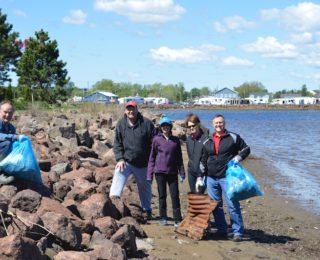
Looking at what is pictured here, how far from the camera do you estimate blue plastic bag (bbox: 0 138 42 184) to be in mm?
7254

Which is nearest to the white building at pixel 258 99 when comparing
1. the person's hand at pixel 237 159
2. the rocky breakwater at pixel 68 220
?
the rocky breakwater at pixel 68 220

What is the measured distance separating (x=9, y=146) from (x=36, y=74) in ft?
126

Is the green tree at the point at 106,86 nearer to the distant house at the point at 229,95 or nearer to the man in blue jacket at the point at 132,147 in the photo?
the distant house at the point at 229,95

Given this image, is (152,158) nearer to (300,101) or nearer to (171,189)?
(171,189)

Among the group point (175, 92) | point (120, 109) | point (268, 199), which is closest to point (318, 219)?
point (268, 199)

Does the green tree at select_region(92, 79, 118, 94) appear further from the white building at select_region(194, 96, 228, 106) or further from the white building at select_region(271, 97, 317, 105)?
the white building at select_region(271, 97, 317, 105)

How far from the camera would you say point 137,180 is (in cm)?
830

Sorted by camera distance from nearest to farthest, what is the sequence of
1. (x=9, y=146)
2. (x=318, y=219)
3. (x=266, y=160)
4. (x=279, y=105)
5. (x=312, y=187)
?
(x=9, y=146), (x=318, y=219), (x=312, y=187), (x=266, y=160), (x=279, y=105)

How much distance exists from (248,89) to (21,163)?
168 metres

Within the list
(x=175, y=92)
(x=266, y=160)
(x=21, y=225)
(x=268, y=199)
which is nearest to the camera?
(x=21, y=225)

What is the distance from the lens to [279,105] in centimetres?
14788

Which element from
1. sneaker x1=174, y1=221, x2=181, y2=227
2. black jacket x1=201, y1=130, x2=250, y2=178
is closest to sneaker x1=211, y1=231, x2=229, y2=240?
sneaker x1=174, y1=221, x2=181, y2=227

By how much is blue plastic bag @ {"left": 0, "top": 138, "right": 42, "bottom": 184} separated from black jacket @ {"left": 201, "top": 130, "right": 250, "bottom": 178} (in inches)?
96.2

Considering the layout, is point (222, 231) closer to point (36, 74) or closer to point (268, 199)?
point (268, 199)
